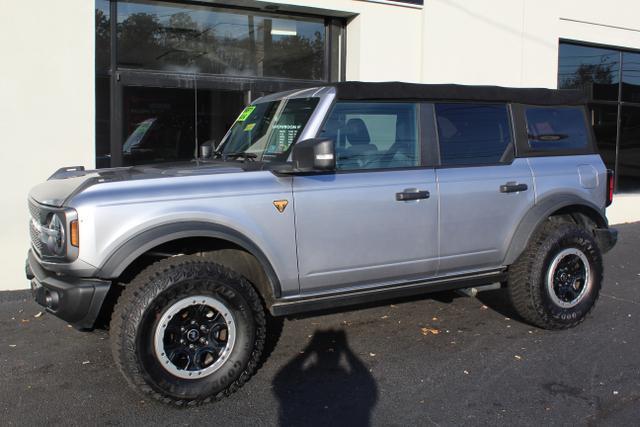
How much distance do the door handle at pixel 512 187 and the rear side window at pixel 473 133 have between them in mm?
219

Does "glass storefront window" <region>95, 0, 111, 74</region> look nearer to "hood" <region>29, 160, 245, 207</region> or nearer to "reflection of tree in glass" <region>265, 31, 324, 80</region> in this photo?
"reflection of tree in glass" <region>265, 31, 324, 80</region>

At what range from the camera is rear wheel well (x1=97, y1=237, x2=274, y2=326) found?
156 inches

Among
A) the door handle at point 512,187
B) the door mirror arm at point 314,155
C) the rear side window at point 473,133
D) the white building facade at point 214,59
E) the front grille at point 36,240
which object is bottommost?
the front grille at point 36,240

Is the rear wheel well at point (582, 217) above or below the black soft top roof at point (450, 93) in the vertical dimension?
below

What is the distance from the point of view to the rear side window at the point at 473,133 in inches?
189

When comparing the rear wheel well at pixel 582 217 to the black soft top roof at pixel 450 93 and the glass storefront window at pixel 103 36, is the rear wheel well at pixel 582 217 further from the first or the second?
the glass storefront window at pixel 103 36

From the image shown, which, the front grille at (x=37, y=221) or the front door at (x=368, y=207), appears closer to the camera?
the front grille at (x=37, y=221)

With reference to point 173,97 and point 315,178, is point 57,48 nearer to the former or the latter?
point 173,97

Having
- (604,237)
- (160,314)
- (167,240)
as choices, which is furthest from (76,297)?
(604,237)

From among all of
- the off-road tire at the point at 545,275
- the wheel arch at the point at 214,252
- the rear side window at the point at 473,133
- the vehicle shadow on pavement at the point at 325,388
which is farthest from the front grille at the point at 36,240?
the off-road tire at the point at 545,275

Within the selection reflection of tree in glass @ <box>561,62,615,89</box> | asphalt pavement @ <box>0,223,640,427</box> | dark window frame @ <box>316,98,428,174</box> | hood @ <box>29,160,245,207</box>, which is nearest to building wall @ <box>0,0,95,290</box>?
asphalt pavement @ <box>0,223,640,427</box>

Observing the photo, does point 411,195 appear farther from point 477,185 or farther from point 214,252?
point 214,252

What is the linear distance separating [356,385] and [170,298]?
1372 mm

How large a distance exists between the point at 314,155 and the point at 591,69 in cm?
910
